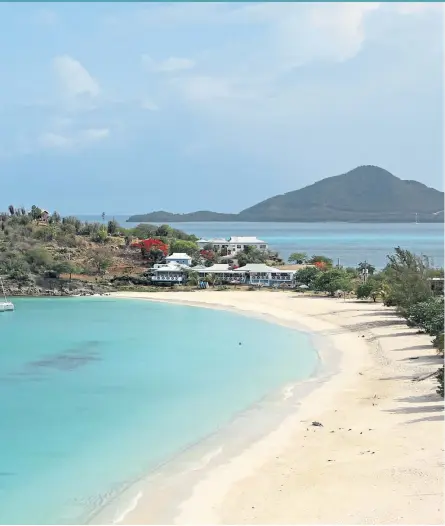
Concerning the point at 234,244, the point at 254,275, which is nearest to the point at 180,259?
the point at 254,275

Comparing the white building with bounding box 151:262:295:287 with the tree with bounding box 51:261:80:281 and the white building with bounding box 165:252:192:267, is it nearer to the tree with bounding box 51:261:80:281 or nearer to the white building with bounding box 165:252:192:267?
the white building with bounding box 165:252:192:267

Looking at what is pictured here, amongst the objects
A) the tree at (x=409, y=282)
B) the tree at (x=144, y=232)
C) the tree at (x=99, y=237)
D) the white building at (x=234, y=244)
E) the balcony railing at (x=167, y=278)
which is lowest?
the balcony railing at (x=167, y=278)

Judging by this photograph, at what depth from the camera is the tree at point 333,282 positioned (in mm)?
46969

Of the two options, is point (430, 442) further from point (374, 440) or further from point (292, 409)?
point (292, 409)

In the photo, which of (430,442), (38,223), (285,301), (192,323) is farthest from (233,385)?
(38,223)

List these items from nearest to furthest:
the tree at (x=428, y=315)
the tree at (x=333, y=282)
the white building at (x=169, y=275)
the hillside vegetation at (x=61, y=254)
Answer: the tree at (x=428, y=315) → the tree at (x=333, y=282) → the hillside vegetation at (x=61, y=254) → the white building at (x=169, y=275)

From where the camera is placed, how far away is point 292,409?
18.1 meters

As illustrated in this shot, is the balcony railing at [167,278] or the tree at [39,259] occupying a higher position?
the tree at [39,259]

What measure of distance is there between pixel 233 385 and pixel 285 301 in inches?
953

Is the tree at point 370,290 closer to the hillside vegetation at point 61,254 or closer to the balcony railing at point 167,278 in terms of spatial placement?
the balcony railing at point 167,278

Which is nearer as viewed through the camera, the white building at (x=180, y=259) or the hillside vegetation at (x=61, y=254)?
the hillside vegetation at (x=61, y=254)

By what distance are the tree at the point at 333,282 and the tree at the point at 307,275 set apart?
1.46 m

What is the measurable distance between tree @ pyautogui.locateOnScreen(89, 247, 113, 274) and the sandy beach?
3894 centimetres

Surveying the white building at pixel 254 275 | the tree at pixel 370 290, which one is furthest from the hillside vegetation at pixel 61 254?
the tree at pixel 370 290
